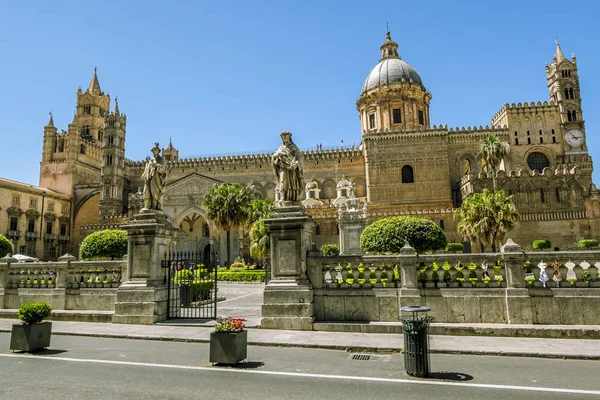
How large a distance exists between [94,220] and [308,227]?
60.8 metres

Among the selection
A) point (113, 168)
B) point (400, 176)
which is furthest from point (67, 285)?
point (113, 168)

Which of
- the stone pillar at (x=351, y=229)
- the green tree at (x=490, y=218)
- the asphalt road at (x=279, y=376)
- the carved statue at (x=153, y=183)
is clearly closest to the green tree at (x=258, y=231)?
the stone pillar at (x=351, y=229)

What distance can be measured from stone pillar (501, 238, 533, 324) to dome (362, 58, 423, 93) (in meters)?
46.0

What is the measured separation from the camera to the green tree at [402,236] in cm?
2173

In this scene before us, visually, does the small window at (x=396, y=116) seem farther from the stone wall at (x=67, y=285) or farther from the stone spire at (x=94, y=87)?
the stone spire at (x=94, y=87)

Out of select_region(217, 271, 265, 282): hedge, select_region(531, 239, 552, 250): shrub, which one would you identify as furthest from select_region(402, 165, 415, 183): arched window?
select_region(217, 271, 265, 282): hedge

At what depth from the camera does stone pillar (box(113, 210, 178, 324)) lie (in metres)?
10.4

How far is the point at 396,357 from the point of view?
23.7ft

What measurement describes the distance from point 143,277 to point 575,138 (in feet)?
182

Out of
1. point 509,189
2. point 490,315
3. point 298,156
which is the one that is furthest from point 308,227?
point 509,189

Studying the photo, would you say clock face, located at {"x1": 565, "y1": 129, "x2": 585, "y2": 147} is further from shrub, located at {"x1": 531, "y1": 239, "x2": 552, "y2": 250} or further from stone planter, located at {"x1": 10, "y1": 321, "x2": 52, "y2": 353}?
stone planter, located at {"x1": 10, "y1": 321, "x2": 52, "y2": 353}

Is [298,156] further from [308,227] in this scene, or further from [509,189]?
[509,189]

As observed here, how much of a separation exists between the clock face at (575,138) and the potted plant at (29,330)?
2253 inches

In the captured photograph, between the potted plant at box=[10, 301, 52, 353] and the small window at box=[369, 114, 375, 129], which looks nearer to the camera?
the potted plant at box=[10, 301, 52, 353]
